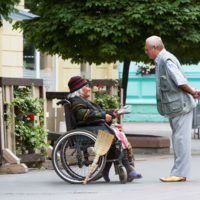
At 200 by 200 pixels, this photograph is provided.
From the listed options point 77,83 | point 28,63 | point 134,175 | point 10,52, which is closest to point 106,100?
point 77,83

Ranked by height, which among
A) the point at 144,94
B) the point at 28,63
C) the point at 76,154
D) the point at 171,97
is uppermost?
the point at 28,63

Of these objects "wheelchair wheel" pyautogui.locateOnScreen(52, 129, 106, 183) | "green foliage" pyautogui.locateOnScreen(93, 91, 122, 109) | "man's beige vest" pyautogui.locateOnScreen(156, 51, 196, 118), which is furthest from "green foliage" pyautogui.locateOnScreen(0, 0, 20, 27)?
"green foliage" pyautogui.locateOnScreen(93, 91, 122, 109)

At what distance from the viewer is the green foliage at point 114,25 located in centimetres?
878

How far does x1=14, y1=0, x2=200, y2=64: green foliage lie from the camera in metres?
8.78

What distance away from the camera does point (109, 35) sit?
894 centimetres

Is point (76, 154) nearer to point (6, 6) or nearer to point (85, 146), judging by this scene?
point (85, 146)

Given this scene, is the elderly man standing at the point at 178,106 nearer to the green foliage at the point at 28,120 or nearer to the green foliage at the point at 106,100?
the green foliage at the point at 28,120

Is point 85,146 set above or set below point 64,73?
below

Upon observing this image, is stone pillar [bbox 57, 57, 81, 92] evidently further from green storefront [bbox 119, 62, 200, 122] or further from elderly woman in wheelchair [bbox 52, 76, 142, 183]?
elderly woman in wheelchair [bbox 52, 76, 142, 183]

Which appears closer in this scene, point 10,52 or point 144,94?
point 10,52

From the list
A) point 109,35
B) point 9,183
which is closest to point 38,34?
point 109,35

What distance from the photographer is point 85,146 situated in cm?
570

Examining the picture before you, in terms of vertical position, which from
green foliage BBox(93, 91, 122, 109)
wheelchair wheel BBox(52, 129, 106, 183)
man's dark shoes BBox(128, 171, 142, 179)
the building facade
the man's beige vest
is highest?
the building facade

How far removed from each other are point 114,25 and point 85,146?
362 cm
